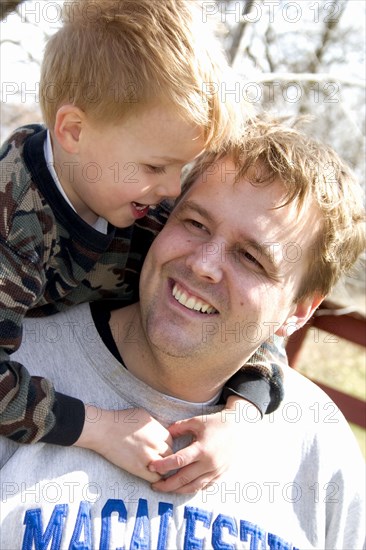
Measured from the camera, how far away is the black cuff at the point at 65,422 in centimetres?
161

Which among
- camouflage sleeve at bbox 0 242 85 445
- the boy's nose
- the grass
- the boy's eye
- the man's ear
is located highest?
the boy's eye

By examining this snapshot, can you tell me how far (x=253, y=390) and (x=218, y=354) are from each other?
0.17 meters

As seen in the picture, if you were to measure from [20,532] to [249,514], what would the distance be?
0.57 m

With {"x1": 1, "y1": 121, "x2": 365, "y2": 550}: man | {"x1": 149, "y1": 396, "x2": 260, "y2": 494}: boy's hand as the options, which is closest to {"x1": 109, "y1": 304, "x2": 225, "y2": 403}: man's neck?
{"x1": 1, "y1": 121, "x2": 365, "y2": 550}: man

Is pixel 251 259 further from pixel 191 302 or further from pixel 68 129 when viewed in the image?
pixel 68 129

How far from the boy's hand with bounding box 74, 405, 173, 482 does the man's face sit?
215 millimetres

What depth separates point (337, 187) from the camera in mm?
2008

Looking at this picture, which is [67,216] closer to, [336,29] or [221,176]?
[221,176]

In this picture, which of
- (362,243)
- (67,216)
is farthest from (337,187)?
(67,216)

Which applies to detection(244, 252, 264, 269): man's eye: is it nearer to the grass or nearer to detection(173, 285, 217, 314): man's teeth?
detection(173, 285, 217, 314): man's teeth

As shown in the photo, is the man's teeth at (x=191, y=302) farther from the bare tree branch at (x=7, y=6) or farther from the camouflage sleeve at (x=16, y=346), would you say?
the bare tree branch at (x=7, y=6)

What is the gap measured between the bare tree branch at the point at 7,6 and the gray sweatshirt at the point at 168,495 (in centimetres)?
169

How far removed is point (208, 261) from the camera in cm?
179

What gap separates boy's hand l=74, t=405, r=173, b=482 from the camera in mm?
1670
